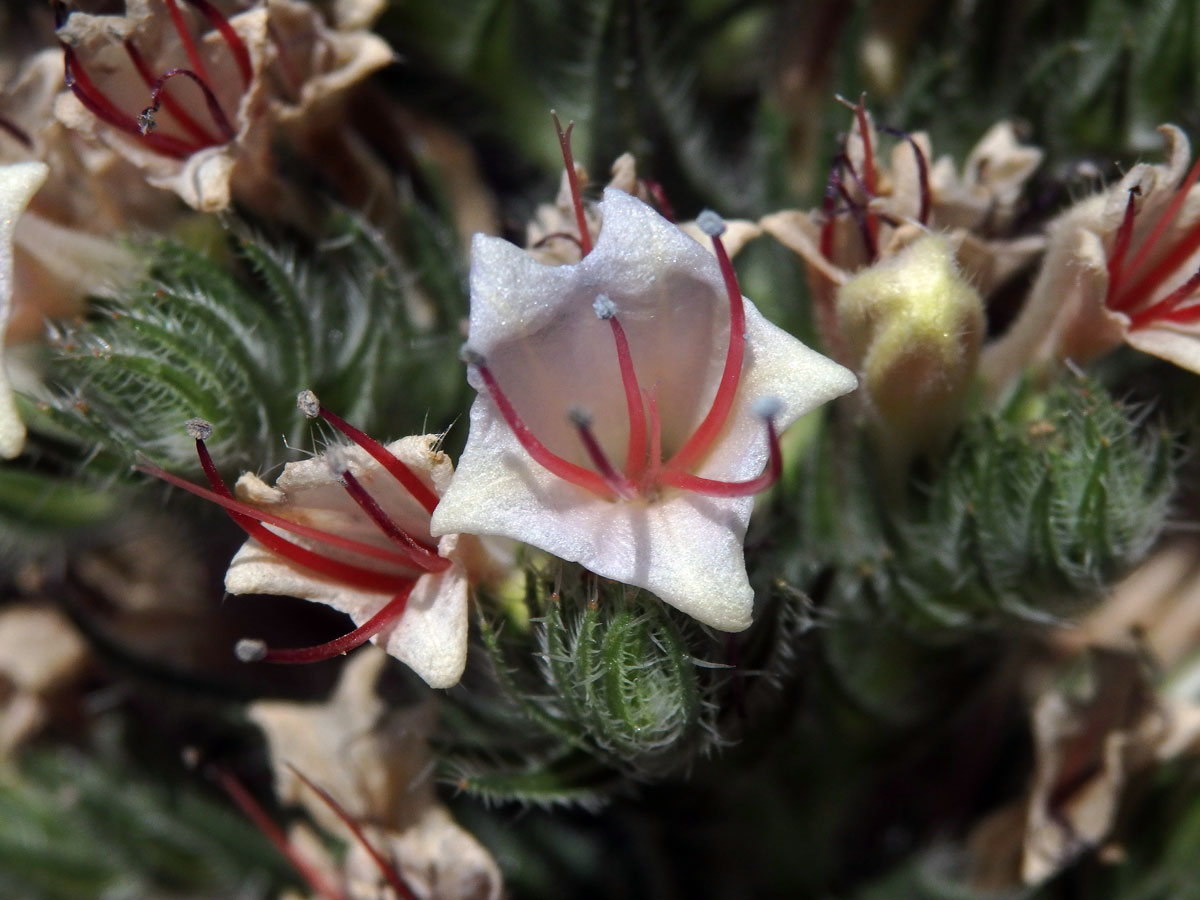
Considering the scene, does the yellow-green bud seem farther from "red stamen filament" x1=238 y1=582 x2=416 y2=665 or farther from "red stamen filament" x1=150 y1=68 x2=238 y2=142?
"red stamen filament" x1=150 y1=68 x2=238 y2=142

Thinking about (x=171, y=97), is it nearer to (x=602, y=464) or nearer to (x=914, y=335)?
(x=602, y=464)

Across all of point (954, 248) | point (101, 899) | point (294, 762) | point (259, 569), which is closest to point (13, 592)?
point (101, 899)

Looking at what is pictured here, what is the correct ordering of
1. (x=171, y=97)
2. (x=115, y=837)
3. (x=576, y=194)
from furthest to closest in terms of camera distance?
(x=115, y=837) < (x=171, y=97) < (x=576, y=194)

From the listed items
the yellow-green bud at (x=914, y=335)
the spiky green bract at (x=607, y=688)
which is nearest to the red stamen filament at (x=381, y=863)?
the spiky green bract at (x=607, y=688)

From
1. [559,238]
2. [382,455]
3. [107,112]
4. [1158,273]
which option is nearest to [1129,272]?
[1158,273]

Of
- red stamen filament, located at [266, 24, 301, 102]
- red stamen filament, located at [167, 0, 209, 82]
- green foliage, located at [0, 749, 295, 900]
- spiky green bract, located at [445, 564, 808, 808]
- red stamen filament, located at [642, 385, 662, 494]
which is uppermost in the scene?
red stamen filament, located at [167, 0, 209, 82]

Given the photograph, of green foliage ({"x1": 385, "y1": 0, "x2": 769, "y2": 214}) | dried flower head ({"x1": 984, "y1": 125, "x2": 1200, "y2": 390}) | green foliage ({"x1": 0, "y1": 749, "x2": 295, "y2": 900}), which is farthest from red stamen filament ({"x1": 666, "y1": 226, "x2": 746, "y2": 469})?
green foliage ({"x1": 0, "y1": 749, "x2": 295, "y2": 900})

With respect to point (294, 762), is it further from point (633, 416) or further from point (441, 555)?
point (633, 416)
